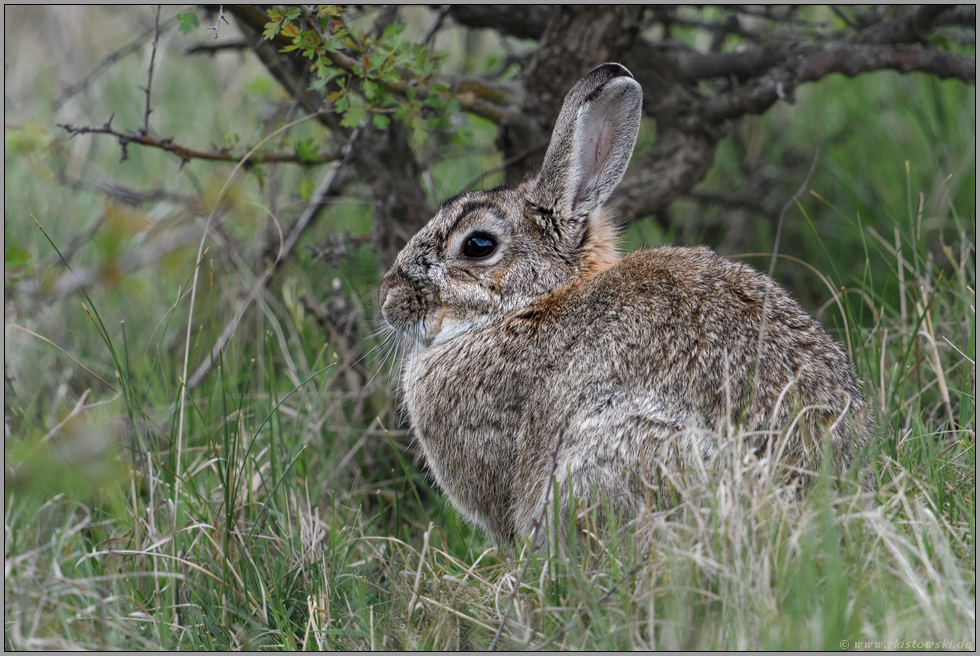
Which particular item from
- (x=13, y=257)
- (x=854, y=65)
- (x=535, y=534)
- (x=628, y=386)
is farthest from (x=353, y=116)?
(x=854, y=65)

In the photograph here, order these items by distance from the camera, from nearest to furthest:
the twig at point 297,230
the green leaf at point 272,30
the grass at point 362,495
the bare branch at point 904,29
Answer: the grass at point 362,495 → the green leaf at point 272,30 → the twig at point 297,230 → the bare branch at point 904,29

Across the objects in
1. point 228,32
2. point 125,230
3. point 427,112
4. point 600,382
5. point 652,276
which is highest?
point 228,32

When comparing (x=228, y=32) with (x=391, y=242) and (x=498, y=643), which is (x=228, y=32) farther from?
(x=498, y=643)

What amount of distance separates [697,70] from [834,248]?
164cm

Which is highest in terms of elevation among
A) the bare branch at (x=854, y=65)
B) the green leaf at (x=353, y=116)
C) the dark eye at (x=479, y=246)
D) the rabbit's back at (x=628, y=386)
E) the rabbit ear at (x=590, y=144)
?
the bare branch at (x=854, y=65)

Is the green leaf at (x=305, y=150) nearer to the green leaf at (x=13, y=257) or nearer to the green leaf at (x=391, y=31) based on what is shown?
the green leaf at (x=391, y=31)

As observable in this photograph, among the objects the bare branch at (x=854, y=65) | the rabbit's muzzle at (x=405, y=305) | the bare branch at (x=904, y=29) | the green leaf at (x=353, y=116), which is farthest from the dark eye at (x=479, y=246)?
the bare branch at (x=904, y=29)

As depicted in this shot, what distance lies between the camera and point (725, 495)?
107 inches

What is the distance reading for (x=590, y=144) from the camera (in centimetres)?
375

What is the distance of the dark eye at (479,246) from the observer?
378 cm

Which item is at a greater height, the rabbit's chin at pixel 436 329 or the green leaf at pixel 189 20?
the green leaf at pixel 189 20

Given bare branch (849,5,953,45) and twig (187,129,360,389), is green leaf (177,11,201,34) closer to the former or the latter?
twig (187,129,360,389)

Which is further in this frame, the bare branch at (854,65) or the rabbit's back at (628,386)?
the bare branch at (854,65)

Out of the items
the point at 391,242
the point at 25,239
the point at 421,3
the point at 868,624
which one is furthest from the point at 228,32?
the point at 868,624
